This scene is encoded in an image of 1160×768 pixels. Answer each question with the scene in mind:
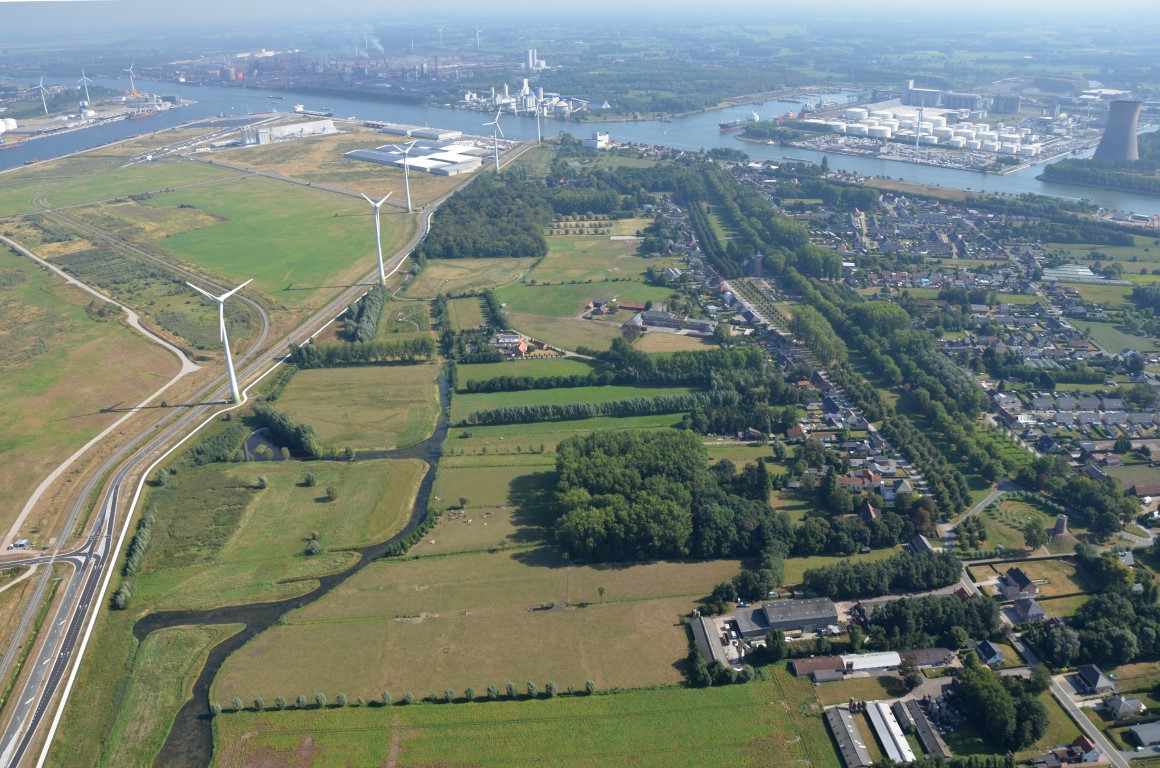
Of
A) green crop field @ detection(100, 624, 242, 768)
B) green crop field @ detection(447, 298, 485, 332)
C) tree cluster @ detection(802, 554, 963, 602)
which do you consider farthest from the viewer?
green crop field @ detection(447, 298, 485, 332)

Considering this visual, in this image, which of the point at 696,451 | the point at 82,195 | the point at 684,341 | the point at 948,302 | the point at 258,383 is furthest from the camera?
the point at 82,195

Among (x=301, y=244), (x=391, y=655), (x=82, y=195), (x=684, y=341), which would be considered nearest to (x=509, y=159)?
(x=301, y=244)

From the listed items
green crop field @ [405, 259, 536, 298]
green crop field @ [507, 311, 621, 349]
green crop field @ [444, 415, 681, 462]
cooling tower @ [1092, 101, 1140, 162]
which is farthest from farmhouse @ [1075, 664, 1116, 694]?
cooling tower @ [1092, 101, 1140, 162]

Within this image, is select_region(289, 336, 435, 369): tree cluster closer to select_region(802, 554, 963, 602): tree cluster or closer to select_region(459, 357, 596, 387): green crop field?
select_region(459, 357, 596, 387): green crop field

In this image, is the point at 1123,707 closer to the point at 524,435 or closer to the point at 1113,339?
the point at 524,435

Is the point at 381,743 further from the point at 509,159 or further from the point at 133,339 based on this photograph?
the point at 509,159

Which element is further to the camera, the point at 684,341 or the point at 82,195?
the point at 82,195
